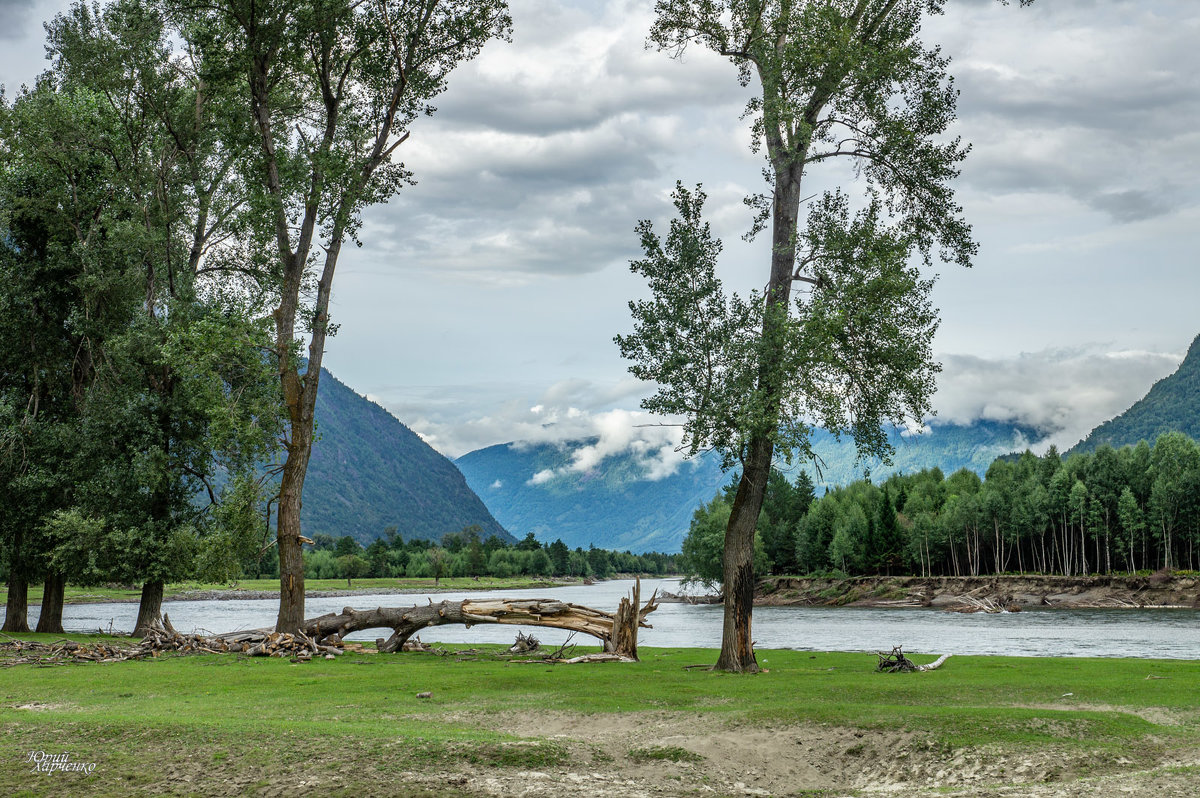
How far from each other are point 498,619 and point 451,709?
12.0 m

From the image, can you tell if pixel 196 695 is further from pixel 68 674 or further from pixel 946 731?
pixel 946 731

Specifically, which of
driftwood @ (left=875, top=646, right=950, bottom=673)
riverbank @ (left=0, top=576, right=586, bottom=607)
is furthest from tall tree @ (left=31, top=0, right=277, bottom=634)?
riverbank @ (left=0, top=576, right=586, bottom=607)

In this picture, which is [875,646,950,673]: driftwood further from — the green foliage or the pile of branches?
the green foliage

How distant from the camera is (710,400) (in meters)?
23.0

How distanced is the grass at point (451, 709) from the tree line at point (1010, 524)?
89.0m

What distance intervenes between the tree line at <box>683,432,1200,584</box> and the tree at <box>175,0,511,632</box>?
3367 inches

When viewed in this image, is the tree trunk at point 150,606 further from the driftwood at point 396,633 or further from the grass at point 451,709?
the grass at point 451,709

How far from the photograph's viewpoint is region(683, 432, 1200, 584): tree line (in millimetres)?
117625

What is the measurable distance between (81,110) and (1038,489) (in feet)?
407

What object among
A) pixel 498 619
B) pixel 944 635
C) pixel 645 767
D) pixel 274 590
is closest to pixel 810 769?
pixel 645 767

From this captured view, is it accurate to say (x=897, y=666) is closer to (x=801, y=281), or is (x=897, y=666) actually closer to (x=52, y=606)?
(x=801, y=281)

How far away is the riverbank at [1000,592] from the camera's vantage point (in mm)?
100312

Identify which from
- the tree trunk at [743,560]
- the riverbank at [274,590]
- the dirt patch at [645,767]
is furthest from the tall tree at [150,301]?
the riverbank at [274,590]

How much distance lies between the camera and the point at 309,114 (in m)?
32.2
